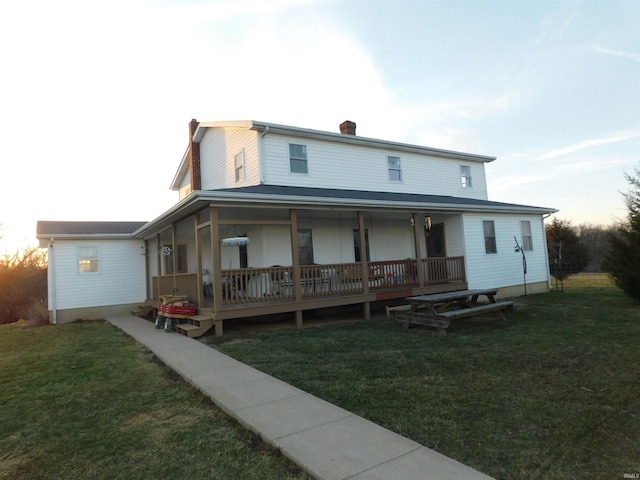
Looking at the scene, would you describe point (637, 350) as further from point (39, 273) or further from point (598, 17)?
point (39, 273)

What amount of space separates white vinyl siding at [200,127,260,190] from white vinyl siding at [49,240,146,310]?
4.23 m

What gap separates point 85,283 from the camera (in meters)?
14.4

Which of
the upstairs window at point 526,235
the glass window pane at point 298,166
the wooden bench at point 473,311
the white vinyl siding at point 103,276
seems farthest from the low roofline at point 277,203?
the wooden bench at point 473,311

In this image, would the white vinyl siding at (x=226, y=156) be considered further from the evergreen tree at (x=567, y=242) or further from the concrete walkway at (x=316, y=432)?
the evergreen tree at (x=567, y=242)

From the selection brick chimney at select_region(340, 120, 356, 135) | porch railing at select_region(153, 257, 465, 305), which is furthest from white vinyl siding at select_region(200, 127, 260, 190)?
brick chimney at select_region(340, 120, 356, 135)

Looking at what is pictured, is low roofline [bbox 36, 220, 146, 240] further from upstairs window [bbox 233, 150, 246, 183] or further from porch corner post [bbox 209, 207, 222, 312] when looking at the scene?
porch corner post [bbox 209, 207, 222, 312]

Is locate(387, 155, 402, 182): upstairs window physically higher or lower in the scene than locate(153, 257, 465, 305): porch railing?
higher

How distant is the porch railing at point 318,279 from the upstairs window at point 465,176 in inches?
210

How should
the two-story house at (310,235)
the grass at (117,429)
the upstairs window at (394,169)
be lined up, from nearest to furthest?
1. the grass at (117,429)
2. the two-story house at (310,235)
3. the upstairs window at (394,169)

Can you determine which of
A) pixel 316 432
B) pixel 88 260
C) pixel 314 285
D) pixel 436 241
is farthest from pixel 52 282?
pixel 436 241

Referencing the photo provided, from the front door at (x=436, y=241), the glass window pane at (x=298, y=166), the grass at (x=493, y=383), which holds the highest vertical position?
the glass window pane at (x=298, y=166)

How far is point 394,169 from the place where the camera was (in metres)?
15.2

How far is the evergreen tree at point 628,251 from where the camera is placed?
37.6ft

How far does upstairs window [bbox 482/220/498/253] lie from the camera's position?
14509mm
